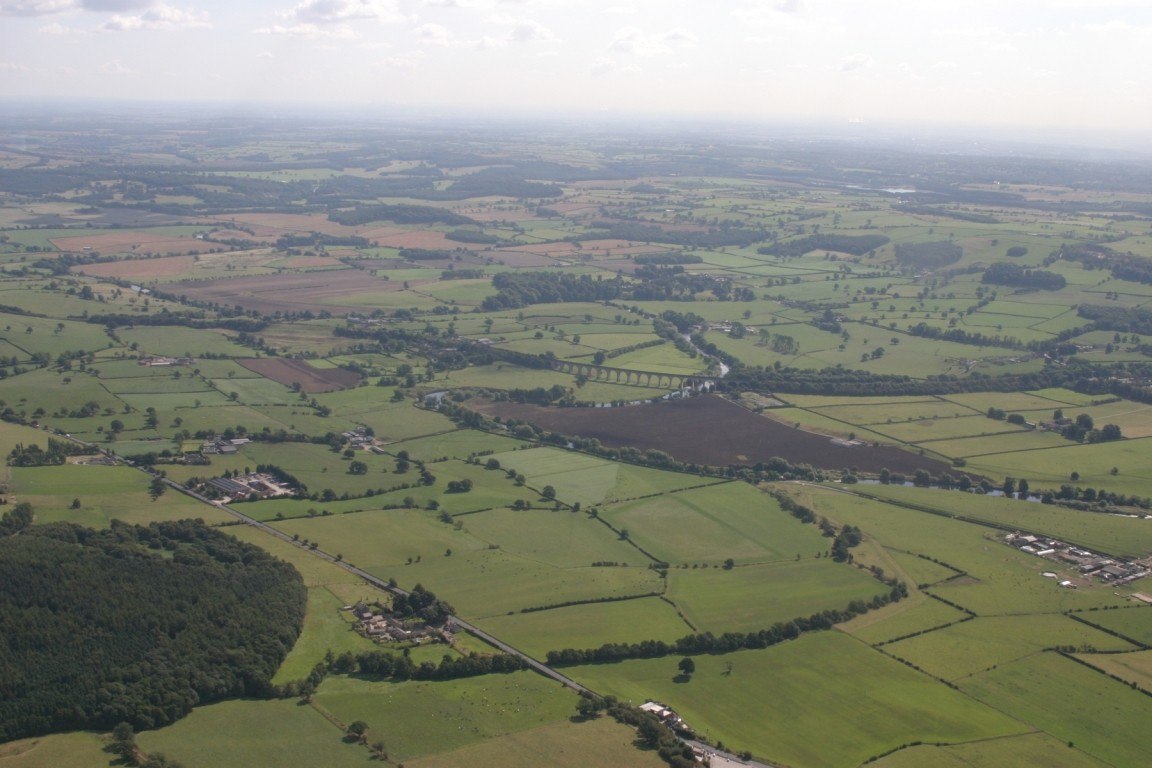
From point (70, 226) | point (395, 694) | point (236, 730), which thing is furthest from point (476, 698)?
point (70, 226)

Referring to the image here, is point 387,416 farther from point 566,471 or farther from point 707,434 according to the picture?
point 707,434

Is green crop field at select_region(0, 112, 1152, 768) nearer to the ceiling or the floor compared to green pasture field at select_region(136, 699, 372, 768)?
nearer to the ceiling

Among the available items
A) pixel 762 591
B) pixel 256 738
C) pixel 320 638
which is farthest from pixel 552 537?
pixel 256 738

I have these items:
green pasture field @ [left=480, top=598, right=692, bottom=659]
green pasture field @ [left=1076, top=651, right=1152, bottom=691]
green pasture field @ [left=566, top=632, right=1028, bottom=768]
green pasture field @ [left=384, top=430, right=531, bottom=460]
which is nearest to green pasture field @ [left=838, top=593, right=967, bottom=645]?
green pasture field @ [left=566, top=632, right=1028, bottom=768]

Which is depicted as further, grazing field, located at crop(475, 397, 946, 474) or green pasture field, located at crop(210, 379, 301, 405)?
green pasture field, located at crop(210, 379, 301, 405)

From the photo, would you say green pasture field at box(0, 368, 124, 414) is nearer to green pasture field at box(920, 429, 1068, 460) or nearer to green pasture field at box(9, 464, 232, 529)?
green pasture field at box(9, 464, 232, 529)

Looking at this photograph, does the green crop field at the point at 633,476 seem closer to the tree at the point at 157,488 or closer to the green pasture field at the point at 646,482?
the green pasture field at the point at 646,482

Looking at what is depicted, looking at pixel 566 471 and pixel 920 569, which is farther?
pixel 566 471

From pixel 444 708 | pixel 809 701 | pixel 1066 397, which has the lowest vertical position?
pixel 444 708
